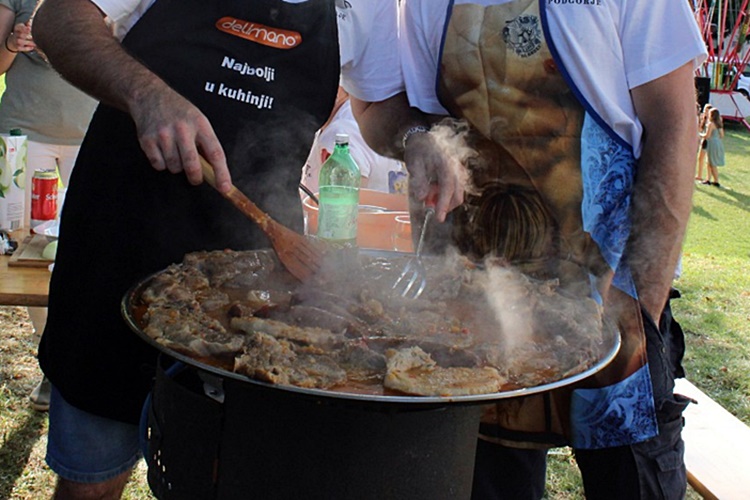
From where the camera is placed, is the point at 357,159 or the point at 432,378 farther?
the point at 357,159

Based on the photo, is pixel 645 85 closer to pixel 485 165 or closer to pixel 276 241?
pixel 485 165

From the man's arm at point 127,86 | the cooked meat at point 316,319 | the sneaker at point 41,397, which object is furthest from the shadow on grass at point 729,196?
the man's arm at point 127,86

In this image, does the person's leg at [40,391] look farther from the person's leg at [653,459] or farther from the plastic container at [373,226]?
the person's leg at [653,459]

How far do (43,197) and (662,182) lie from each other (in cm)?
325

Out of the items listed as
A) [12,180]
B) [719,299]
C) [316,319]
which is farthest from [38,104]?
[719,299]

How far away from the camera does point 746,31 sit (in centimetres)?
2572

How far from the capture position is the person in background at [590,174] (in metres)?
2.64

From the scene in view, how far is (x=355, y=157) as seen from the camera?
17.4 ft

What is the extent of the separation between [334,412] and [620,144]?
5.14 feet

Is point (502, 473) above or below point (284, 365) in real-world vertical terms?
below

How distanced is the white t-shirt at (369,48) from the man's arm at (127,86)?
0.97 meters

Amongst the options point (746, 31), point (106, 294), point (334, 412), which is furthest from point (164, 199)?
point (746, 31)

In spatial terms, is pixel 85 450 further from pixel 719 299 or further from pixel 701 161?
pixel 701 161

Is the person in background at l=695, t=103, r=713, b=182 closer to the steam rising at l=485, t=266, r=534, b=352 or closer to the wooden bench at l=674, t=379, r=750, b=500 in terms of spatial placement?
the wooden bench at l=674, t=379, r=750, b=500
